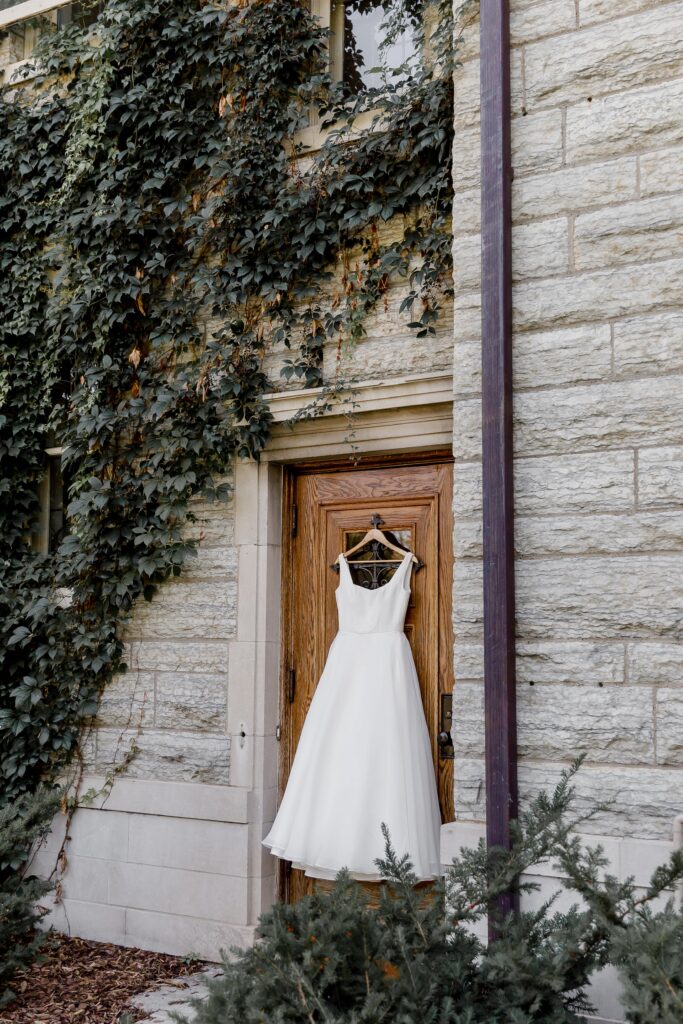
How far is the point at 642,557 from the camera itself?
3447 mm

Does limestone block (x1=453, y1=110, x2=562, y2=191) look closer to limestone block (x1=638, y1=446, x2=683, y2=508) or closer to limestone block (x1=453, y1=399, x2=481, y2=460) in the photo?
limestone block (x1=453, y1=399, x2=481, y2=460)

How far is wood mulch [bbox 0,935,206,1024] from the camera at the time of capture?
4.48 metres

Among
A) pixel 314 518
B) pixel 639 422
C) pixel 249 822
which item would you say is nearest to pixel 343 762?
pixel 249 822

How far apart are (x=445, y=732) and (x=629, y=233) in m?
2.40

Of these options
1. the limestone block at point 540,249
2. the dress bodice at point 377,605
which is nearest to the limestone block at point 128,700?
the dress bodice at point 377,605

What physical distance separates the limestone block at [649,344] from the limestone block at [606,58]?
0.88m

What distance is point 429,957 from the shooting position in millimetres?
2869

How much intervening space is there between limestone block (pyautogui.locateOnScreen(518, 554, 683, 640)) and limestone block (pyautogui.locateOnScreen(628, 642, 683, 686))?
0.12 feet

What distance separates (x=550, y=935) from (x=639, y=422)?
67.3 inches

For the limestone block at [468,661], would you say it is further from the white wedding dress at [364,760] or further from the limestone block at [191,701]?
the limestone block at [191,701]

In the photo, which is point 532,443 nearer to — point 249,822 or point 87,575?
point 249,822

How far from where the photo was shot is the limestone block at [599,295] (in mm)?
3502

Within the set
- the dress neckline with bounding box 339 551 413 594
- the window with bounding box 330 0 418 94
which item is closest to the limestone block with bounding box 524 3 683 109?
the window with bounding box 330 0 418 94

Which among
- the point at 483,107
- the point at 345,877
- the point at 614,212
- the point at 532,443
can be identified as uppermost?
the point at 483,107
